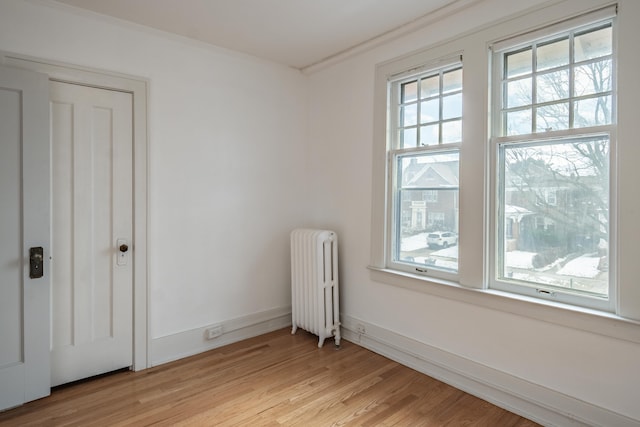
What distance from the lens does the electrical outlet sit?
3.27 m


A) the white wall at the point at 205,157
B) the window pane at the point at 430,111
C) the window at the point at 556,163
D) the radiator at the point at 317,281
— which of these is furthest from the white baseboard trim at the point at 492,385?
the window pane at the point at 430,111

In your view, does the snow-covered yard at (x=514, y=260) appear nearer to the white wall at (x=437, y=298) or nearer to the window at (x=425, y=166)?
the window at (x=425, y=166)

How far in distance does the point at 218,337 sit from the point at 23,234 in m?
1.70

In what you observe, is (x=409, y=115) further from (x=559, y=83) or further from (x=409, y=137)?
(x=559, y=83)

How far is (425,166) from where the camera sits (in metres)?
2.96

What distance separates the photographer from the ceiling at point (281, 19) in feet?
8.45

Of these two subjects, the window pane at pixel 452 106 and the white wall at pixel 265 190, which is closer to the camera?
the white wall at pixel 265 190

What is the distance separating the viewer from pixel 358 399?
2500mm

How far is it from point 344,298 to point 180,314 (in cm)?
149

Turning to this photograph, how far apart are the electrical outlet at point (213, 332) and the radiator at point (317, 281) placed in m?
0.74

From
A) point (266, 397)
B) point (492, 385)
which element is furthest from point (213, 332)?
point (492, 385)

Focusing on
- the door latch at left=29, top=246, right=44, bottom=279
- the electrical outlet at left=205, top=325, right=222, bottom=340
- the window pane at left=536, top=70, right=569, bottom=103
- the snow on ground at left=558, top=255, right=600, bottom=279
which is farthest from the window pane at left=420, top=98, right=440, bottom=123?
the door latch at left=29, top=246, right=44, bottom=279

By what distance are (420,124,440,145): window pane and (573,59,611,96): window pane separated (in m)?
0.92

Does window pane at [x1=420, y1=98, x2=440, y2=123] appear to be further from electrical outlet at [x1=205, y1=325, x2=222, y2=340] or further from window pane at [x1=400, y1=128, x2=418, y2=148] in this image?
electrical outlet at [x1=205, y1=325, x2=222, y2=340]
